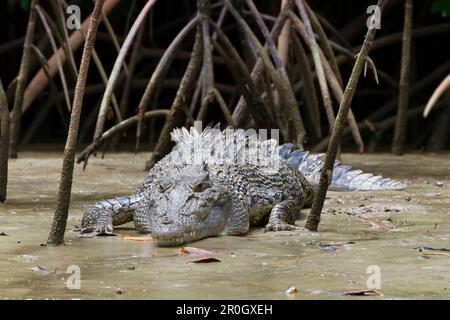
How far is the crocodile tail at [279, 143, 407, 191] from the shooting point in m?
7.65

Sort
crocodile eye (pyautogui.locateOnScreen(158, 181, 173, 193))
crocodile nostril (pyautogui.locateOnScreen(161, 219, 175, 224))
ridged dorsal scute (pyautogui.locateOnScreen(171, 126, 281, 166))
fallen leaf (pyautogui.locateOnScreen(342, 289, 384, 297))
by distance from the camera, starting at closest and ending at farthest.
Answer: fallen leaf (pyautogui.locateOnScreen(342, 289, 384, 297))
crocodile nostril (pyautogui.locateOnScreen(161, 219, 175, 224))
crocodile eye (pyautogui.locateOnScreen(158, 181, 173, 193))
ridged dorsal scute (pyautogui.locateOnScreen(171, 126, 281, 166))

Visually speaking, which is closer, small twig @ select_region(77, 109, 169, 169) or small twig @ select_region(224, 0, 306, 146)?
small twig @ select_region(77, 109, 169, 169)

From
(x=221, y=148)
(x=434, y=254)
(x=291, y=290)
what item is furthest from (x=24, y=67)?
(x=291, y=290)

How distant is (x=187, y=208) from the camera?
5.72 metres

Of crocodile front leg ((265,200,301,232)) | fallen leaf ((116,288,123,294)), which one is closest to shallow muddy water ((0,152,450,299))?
fallen leaf ((116,288,123,294))

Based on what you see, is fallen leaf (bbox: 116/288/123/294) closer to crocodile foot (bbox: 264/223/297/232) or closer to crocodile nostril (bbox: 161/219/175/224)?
crocodile nostril (bbox: 161/219/175/224)

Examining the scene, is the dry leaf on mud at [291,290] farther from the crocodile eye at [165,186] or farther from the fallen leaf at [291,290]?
the crocodile eye at [165,186]

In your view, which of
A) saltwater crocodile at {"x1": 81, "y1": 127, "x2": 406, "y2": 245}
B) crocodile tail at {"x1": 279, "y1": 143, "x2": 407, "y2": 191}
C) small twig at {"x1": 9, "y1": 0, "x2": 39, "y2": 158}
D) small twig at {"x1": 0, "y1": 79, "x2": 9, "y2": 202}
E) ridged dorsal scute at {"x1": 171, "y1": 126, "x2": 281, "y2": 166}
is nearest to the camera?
saltwater crocodile at {"x1": 81, "y1": 127, "x2": 406, "y2": 245}

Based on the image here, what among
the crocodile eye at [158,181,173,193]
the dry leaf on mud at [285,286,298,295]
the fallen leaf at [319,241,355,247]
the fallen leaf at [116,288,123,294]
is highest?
the crocodile eye at [158,181,173,193]

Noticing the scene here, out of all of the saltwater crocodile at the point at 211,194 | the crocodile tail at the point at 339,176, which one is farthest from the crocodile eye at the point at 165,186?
the crocodile tail at the point at 339,176

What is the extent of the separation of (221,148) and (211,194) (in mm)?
696

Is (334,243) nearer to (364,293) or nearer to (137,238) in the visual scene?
(137,238)

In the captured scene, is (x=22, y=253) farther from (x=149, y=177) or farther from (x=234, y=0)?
(x=234, y=0)
